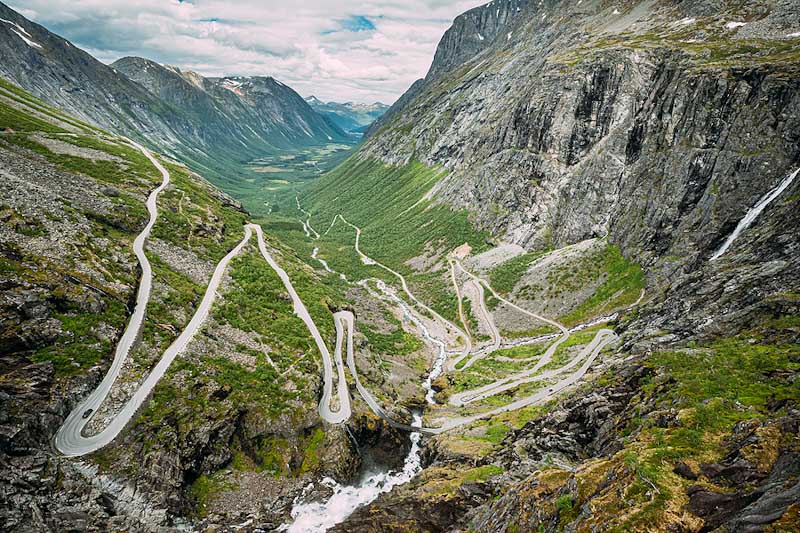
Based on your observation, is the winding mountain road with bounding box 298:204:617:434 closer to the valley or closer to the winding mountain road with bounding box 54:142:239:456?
the valley

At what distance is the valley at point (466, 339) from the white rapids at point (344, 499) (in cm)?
43

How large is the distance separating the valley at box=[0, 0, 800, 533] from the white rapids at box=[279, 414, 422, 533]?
17.1 inches

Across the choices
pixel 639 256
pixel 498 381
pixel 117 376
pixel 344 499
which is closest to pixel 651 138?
pixel 639 256

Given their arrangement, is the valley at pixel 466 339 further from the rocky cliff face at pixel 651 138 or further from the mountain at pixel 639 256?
the rocky cliff face at pixel 651 138

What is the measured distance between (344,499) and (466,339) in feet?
172

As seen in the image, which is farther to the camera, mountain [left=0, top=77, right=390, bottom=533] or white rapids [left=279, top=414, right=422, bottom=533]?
white rapids [left=279, top=414, right=422, bottom=533]

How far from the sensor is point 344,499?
48375 mm

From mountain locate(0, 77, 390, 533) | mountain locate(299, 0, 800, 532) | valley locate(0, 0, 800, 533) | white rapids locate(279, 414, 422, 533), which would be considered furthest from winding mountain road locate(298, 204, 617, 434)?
white rapids locate(279, 414, 422, 533)

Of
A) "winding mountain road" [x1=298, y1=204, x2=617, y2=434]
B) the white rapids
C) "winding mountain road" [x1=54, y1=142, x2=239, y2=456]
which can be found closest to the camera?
"winding mountain road" [x1=54, y1=142, x2=239, y2=456]

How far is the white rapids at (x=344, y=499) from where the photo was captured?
4375 cm

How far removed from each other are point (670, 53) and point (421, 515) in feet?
408

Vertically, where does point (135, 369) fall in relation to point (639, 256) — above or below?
below

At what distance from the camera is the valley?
30422 millimetres

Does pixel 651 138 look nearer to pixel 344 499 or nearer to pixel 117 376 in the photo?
pixel 344 499
